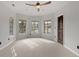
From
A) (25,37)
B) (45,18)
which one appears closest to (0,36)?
(25,37)

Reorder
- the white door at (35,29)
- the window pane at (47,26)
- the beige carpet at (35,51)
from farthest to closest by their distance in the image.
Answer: the white door at (35,29)
the window pane at (47,26)
the beige carpet at (35,51)

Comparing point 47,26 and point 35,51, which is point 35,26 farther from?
point 35,51

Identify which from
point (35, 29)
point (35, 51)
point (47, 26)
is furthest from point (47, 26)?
point (35, 51)

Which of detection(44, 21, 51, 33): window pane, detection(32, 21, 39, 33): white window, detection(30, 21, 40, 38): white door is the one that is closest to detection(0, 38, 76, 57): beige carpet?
detection(44, 21, 51, 33): window pane

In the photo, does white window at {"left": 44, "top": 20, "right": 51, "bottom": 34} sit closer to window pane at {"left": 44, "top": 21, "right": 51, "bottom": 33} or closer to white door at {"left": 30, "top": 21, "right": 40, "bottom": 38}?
window pane at {"left": 44, "top": 21, "right": 51, "bottom": 33}

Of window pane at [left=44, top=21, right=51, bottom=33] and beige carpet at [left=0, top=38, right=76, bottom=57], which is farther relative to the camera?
window pane at [left=44, top=21, right=51, bottom=33]

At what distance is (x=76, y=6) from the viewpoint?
441 cm

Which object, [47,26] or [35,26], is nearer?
[47,26]

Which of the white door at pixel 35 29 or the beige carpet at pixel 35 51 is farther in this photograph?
the white door at pixel 35 29

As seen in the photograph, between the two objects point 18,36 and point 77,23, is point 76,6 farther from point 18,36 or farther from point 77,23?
point 18,36

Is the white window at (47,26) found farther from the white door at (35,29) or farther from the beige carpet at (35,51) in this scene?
the beige carpet at (35,51)

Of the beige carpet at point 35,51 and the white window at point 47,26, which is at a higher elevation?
the white window at point 47,26

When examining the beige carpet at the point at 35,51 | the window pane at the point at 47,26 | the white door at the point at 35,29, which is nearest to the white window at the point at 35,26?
the white door at the point at 35,29

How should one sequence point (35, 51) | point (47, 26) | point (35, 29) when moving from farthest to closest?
point (35, 29), point (47, 26), point (35, 51)
